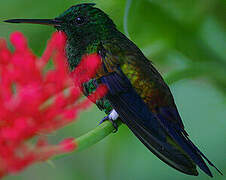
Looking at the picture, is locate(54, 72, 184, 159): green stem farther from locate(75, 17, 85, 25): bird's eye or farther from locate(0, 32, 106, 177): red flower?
locate(75, 17, 85, 25): bird's eye

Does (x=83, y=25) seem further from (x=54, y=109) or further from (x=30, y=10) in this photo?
(x=54, y=109)

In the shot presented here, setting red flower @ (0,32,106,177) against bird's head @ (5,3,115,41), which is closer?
red flower @ (0,32,106,177)

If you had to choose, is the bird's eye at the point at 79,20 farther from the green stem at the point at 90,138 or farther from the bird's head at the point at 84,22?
the green stem at the point at 90,138

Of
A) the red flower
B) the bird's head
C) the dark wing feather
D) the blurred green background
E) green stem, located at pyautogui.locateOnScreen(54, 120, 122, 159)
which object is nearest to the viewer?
the red flower

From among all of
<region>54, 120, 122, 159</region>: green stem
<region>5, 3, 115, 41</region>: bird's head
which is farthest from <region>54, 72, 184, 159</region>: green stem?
<region>5, 3, 115, 41</region>: bird's head

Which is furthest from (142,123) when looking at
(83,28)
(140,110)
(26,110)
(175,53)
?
(26,110)

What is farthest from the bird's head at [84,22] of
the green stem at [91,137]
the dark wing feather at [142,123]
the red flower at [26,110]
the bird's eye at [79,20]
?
the red flower at [26,110]
